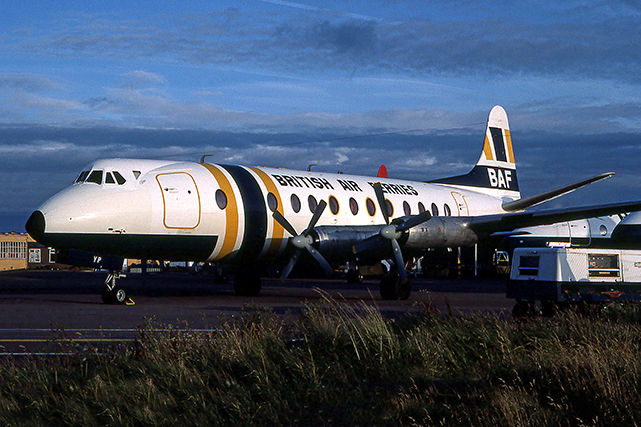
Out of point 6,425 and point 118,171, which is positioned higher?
point 118,171

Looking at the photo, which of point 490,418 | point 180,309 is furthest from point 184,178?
point 490,418

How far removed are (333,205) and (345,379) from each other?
18.6 m

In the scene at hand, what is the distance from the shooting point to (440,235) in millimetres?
25109

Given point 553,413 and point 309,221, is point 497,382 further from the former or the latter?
point 309,221

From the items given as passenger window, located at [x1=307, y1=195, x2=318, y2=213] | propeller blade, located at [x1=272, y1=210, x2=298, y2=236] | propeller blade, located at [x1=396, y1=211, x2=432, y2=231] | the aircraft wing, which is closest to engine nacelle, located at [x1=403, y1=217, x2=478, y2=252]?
propeller blade, located at [x1=396, y1=211, x2=432, y2=231]

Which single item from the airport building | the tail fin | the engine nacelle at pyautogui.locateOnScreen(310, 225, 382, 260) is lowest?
the airport building

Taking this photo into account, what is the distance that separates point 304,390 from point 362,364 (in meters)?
1.17

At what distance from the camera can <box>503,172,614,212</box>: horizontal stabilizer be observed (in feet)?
92.8

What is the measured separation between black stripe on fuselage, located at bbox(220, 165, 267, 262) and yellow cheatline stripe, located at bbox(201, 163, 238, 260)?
0.39 m

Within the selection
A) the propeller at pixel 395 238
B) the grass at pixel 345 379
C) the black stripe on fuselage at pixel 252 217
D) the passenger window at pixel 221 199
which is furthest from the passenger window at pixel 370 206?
the grass at pixel 345 379

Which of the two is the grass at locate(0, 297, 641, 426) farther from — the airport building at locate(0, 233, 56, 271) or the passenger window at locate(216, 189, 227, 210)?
the airport building at locate(0, 233, 56, 271)

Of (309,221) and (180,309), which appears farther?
(309,221)

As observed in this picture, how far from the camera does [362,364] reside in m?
8.66

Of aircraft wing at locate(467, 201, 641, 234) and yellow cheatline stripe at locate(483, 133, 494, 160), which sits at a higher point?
yellow cheatline stripe at locate(483, 133, 494, 160)
